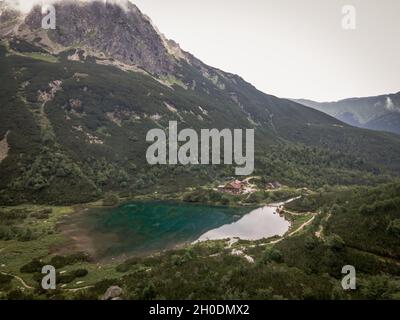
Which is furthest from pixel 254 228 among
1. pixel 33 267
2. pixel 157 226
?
pixel 33 267

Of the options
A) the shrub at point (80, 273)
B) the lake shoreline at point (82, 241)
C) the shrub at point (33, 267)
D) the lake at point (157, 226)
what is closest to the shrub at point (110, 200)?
the lake at point (157, 226)

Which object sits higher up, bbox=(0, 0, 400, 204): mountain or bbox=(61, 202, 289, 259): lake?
bbox=(0, 0, 400, 204): mountain

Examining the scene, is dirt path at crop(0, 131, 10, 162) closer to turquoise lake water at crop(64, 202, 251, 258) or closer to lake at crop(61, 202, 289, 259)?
lake at crop(61, 202, 289, 259)

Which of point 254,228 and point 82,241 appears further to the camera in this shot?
point 254,228

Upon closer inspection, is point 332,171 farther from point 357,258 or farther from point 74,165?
point 357,258

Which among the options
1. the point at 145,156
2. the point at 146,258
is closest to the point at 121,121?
the point at 145,156

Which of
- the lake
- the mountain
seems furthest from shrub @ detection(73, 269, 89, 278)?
the mountain

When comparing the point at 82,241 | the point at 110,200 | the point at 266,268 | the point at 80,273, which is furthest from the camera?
the point at 110,200

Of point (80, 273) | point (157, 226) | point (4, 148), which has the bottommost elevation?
point (157, 226)

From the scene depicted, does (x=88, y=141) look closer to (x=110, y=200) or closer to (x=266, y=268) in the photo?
(x=110, y=200)
